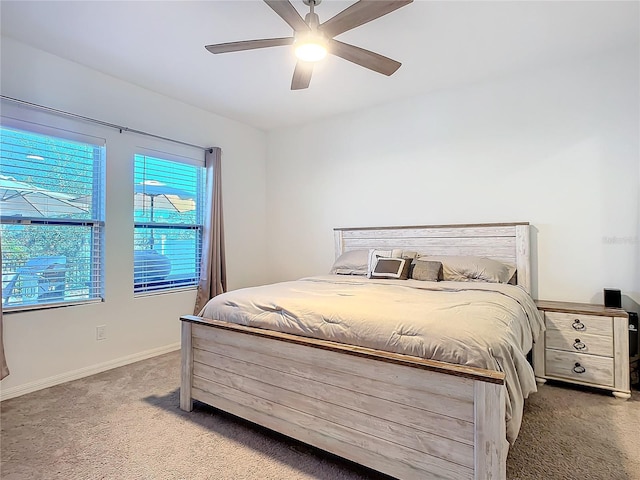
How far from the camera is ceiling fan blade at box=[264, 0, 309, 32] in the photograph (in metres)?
1.77

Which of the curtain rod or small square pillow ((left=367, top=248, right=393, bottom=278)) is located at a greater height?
the curtain rod

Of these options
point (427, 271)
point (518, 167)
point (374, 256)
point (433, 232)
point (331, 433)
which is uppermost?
point (518, 167)

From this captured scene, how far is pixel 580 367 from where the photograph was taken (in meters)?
2.59

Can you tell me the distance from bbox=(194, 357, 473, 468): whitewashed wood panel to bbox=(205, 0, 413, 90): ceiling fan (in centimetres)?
186

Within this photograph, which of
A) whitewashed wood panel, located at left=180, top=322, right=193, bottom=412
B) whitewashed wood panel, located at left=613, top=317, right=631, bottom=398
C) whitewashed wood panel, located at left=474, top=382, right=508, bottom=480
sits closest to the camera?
whitewashed wood panel, located at left=474, top=382, right=508, bottom=480

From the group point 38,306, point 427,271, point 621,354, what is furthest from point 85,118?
point 621,354

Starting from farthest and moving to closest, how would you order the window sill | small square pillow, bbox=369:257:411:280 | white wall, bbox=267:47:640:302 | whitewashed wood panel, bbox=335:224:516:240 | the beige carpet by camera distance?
whitewashed wood panel, bbox=335:224:516:240, small square pillow, bbox=369:257:411:280, white wall, bbox=267:47:640:302, the window sill, the beige carpet

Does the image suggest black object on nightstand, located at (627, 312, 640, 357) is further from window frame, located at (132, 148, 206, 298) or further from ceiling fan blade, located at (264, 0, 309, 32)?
window frame, located at (132, 148, 206, 298)

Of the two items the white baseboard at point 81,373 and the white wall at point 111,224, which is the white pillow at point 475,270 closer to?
the white wall at point 111,224

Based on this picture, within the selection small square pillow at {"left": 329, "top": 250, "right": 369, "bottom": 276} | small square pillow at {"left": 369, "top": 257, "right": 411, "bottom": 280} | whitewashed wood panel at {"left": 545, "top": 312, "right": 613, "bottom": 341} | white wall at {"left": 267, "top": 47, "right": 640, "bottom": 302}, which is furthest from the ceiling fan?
whitewashed wood panel at {"left": 545, "top": 312, "right": 613, "bottom": 341}

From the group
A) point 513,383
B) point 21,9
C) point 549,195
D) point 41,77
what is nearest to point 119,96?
point 41,77

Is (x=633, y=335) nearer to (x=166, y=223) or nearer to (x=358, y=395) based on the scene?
(x=358, y=395)

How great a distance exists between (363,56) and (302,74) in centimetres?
46

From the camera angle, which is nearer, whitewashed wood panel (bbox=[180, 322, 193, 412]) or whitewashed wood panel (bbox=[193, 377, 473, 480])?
whitewashed wood panel (bbox=[193, 377, 473, 480])
